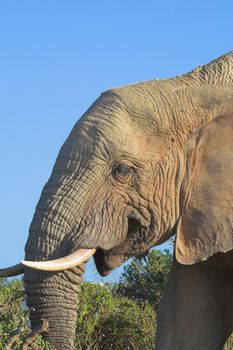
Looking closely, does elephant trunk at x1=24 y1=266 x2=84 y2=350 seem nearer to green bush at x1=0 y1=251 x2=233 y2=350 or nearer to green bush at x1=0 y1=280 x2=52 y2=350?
green bush at x1=0 y1=280 x2=52 y2=350

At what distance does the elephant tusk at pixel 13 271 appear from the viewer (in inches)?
252

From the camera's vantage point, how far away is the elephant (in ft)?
20.9

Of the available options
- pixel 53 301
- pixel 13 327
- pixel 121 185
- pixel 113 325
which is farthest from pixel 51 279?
pixel 113 325

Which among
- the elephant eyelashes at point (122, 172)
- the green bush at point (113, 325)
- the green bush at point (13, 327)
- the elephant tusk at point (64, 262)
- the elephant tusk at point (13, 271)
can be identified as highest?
the elephant eyelashes at point (122, 172)

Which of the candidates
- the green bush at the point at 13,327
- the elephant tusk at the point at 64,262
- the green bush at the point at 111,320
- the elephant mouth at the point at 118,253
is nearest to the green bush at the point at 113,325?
the green bush at the point at 111,320

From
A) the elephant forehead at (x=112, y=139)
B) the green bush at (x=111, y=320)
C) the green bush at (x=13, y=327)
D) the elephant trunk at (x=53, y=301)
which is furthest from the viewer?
the green bush at (x=111, y=320)

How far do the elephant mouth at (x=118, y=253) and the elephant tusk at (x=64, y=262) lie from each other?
171 millimetres

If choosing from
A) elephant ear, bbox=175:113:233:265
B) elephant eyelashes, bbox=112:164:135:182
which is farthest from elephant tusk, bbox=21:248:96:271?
elephant ear, bbox=175:113:233:265

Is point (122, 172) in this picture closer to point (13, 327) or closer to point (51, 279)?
point (51, 279)

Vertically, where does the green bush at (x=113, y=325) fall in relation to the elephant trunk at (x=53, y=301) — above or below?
below

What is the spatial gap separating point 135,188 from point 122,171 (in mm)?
130

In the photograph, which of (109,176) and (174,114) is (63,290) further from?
(174,114)

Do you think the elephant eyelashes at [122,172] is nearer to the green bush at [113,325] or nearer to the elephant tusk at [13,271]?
the elephant tusk at [13,271]

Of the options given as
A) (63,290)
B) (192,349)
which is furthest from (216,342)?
(63,290)
